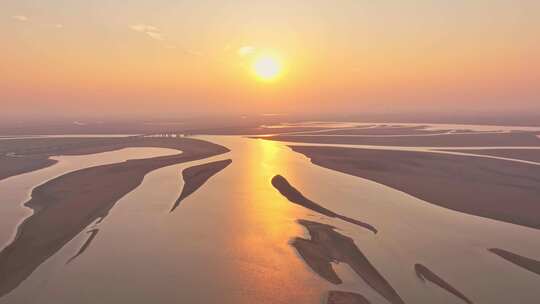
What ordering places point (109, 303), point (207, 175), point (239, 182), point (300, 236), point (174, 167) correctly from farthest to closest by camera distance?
point (174, 167), point (207, 175), point (239, 182), point (300, 236), point (109, 303)

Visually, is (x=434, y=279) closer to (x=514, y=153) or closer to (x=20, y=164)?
(x=514, y=153)

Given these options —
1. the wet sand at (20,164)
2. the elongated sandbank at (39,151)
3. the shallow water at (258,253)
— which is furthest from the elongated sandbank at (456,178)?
the wet sand at (20,164)

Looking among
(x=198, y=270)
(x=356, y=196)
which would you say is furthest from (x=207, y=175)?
(x=198, y=270)

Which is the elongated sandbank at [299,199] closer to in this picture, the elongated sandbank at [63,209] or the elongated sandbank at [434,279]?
the elongated sandbank at [434,279]

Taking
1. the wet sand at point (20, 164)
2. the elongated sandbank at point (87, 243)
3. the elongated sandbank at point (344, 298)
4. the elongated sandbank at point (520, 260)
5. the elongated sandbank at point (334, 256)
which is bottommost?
the elongated sandbank at point (520, 260)

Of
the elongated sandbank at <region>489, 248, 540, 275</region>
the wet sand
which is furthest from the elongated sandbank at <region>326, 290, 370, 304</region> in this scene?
the wet sand

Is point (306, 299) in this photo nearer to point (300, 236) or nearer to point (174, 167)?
point (300, 236)
